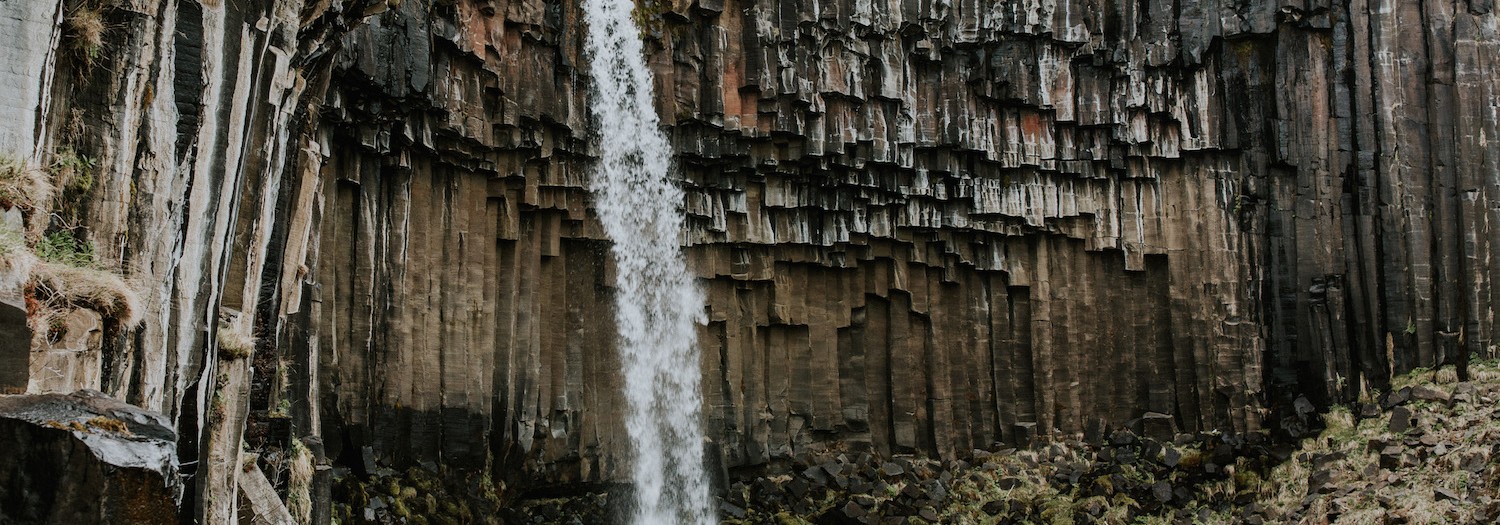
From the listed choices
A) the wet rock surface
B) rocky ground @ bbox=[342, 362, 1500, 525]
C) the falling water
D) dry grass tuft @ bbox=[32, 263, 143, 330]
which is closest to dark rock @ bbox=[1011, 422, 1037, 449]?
rocky ground @ bbox=[342, 362, 1500, 525]

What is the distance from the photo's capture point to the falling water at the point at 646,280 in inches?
738

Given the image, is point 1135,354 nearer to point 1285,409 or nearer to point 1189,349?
point 1189,349

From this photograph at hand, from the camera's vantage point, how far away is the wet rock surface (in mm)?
4387

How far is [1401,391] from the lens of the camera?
697 inches

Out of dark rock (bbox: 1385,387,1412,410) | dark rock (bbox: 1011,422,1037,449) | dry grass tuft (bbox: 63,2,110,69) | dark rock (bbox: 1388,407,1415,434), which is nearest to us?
dry grass tuft (bbox: 63,2,110,69)

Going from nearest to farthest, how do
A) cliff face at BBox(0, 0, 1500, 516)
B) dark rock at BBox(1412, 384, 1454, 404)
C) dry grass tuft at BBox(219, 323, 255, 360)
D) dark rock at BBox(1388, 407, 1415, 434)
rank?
1. dry grass tuft at BBox(219, 323, 255, 360)
2. cliff face at BBox(0, 0, 1500, 516)
3. dark rock at BBox(1388, 407, 1415, 434)
4. dark rock at BBox(1412, 384, 1454, 404)

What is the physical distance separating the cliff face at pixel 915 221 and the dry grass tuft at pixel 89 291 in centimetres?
869

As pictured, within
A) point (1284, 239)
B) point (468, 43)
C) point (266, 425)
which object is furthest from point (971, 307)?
point (266, 425)

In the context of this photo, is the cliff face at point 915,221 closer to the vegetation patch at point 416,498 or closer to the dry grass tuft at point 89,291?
the vegetation patch at point 416,498

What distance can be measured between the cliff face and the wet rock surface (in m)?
10.00

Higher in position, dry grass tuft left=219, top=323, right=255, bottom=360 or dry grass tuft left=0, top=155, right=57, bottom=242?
dry grass tuft left=0, top=155, right=57, bottom=242

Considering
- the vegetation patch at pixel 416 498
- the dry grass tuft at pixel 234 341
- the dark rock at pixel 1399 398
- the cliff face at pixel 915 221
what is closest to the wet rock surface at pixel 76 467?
the dry grass tuft at pixel 234 341

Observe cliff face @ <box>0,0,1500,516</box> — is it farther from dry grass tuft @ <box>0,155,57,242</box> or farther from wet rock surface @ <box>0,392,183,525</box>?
wet rock surface @ <box>0,392,183,525</box>

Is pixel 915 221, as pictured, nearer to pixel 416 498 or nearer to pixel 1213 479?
pixel 1213 479
